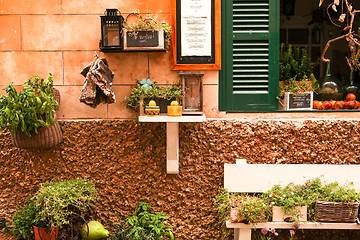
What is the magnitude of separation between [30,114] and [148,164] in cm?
113

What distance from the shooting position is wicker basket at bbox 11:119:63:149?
2.83 m

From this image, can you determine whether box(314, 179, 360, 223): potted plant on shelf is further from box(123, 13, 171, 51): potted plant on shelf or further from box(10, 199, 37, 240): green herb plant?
box(10, 199, 37, 240): green herb plant

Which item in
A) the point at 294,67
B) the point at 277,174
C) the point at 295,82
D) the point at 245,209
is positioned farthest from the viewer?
the point at 294,67

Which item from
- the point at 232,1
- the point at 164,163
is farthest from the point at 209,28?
the point at 164,163

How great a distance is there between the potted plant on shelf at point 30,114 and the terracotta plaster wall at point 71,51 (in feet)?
0.95

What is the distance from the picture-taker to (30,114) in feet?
8.77

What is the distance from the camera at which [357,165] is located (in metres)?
3.05

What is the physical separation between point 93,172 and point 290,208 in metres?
1.81

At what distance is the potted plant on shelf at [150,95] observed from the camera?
9.86 ft

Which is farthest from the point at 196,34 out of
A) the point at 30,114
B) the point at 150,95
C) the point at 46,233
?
the point at 46,233

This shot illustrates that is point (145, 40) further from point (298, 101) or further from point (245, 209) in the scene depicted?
point (245, 209)

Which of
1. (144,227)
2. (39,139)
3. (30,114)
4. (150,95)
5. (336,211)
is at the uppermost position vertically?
(150,95)

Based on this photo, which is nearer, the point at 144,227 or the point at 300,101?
the point at 144,227

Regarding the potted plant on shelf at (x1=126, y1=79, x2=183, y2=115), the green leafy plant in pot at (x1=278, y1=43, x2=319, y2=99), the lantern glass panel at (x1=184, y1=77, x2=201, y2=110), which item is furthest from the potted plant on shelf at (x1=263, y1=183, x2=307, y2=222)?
the potted plant on shelf at (x1=126, y1=79, x2=183, y2=115)
